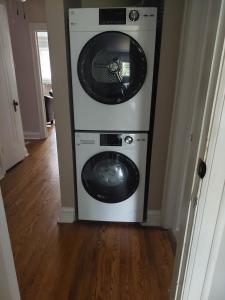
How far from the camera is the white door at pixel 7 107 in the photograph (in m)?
2.96

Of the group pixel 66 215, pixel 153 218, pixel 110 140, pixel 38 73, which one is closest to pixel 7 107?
pixel 38 73

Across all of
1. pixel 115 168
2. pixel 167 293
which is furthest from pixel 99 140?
pixel 167 293

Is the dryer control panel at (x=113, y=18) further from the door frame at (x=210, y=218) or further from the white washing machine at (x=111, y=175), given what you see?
the door frame at (x=210, y=218)

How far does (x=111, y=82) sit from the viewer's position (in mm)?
1642

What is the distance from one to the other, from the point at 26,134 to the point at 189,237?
4368 mm

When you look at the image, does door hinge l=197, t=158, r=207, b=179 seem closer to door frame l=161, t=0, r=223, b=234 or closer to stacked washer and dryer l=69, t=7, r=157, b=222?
door frame l=161, t=0, r=223, b=234

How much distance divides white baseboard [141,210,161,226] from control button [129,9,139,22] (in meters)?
1.61

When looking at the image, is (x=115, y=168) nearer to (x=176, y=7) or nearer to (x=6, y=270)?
(x=6, y=270)

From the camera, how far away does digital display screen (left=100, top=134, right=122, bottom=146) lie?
1765mm

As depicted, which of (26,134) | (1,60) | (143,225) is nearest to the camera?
(143,225)

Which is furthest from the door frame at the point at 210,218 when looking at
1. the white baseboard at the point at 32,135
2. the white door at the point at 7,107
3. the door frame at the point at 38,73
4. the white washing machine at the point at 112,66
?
the white baseboard at the point at 32,135

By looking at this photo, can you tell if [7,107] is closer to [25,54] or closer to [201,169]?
[25,54]

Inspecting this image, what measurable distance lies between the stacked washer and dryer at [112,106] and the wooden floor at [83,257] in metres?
0.18

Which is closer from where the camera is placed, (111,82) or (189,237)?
(189,237)
